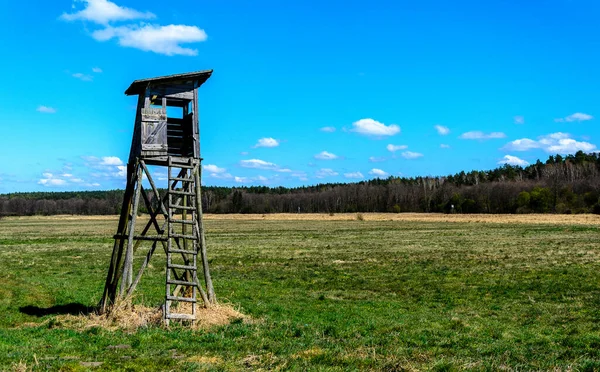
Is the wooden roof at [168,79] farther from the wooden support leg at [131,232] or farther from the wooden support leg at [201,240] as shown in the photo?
the wooden support leg at [201,240]

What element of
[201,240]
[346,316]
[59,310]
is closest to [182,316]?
[201,240]

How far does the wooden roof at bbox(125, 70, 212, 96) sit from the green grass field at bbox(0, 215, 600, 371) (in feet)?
21.2

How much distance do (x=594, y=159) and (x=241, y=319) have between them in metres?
207

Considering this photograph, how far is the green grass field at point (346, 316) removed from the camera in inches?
417

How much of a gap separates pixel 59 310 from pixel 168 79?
24.5 ft

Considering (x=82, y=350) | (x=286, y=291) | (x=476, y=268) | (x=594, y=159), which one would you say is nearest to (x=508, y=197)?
(x=594, y=159)

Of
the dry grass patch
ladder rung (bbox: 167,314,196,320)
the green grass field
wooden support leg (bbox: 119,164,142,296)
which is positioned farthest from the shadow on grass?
ladder rung (bbox: 167,314,196,320)

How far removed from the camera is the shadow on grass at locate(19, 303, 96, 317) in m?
16.3

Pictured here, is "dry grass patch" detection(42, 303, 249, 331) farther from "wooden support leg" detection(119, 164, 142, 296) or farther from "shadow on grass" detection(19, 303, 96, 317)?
"shadow on grass" detection(19, 303, 96, 317)

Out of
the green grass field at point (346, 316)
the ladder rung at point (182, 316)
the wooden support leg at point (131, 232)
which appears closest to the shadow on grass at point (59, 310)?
the green grass field at point (346, 316)

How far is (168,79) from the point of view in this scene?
16.0 meters

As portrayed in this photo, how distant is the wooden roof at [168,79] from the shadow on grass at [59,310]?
6363mm

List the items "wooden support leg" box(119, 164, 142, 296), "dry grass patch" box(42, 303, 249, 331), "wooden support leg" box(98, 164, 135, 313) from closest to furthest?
1. "dry grass patch" box(42, 303, 249, 331)
2. "wooden support leg" box(119, 164, 142, 296)
3. "wooden support leg" box(98, 164, 135, 313)

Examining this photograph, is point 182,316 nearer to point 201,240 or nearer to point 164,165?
point 201,240
